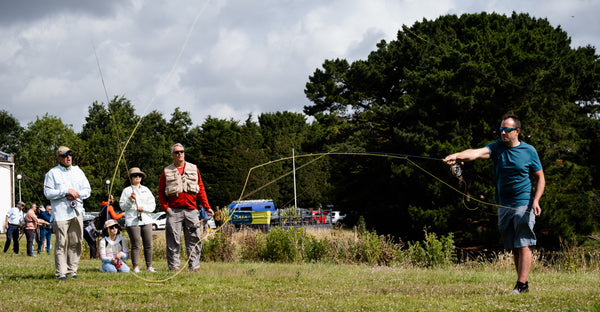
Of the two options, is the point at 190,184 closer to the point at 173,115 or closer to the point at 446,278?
the point at 446,278

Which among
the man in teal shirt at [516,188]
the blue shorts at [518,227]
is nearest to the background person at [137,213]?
the man in teal shirt at [516,188]

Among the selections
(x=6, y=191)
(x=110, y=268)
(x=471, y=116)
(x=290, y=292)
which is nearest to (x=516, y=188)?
(x=290, y=292)

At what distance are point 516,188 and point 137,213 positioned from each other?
6217 millimetres

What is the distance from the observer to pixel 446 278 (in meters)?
8.62

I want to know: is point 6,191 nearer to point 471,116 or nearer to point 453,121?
point 453,121

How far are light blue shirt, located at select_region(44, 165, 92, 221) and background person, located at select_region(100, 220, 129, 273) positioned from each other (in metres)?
1.54

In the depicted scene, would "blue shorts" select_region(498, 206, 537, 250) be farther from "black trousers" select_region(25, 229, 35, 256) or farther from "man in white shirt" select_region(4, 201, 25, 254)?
"man in white shirt" select_region(4, 201, 25, 254)

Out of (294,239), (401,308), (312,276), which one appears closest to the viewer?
(401,308)

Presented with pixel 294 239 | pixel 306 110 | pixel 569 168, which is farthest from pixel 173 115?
pixel 294 239

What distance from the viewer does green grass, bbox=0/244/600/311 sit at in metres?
5.78

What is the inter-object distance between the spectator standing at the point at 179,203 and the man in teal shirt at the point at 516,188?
174 inches

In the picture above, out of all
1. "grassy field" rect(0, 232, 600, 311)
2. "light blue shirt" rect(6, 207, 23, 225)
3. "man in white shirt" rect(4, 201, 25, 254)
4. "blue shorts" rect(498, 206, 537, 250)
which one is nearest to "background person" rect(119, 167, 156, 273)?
"grassy field" rect(0, 232, 600, 311)

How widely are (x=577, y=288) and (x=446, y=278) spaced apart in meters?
1.89

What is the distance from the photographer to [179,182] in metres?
9.35
